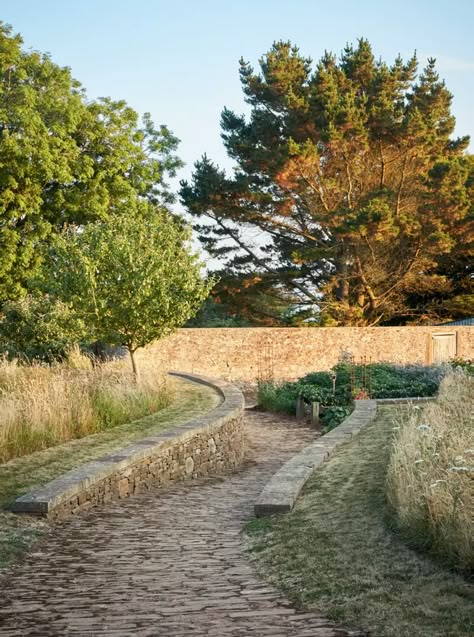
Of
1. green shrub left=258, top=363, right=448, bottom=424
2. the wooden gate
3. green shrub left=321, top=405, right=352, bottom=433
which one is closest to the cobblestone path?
green shrub left=321, top=405, right=352, bottom=433

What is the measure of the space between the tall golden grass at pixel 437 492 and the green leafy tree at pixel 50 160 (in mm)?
20896

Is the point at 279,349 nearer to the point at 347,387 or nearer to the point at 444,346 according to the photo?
the point at 444,346

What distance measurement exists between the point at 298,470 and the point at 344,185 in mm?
22890

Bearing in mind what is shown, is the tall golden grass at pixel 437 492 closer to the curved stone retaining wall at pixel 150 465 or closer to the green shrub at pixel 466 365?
the curved stone retaining wall at pixel 150 465

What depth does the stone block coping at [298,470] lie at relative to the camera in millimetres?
8242

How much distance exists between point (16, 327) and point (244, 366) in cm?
822

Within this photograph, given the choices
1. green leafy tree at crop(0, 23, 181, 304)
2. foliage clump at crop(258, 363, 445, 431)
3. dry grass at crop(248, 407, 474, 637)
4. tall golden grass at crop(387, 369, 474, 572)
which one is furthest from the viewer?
green leafy tree at crop(0, 23, 181, 304)

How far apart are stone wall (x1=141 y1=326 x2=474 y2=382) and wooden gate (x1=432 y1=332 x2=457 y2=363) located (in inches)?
6.2

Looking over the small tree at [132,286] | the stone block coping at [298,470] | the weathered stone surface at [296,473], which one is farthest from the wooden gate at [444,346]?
the weathered stone surface at [296,473]

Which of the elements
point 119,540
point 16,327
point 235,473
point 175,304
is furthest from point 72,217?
point 119,540

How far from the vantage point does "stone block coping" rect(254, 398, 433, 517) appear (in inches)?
324

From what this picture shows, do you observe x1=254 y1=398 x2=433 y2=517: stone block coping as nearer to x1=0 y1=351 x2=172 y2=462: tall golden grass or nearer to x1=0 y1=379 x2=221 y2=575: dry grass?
x1=0 y1=379 x2=221 y2=575: dry grass

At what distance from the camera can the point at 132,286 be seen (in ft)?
58.4

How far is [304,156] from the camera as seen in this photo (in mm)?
28891
